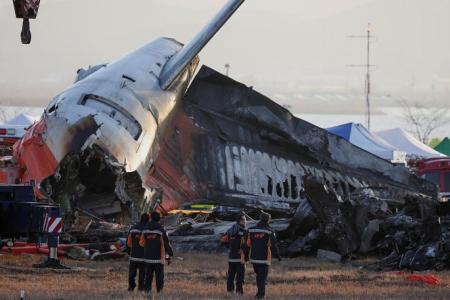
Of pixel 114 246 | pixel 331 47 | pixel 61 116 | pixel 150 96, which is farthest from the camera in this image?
pixel 331 47

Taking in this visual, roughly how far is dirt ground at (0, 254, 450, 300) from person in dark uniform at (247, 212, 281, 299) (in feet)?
1.01

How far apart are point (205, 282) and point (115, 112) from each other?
37.0ft

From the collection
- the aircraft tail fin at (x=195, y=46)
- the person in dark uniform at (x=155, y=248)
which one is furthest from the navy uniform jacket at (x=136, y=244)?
the aircraft tail fin at (x=195, y=46)

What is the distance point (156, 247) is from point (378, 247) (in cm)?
1072

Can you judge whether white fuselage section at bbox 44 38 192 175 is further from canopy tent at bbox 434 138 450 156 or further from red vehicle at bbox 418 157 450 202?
canopy tent at bbox 434 138 450 156

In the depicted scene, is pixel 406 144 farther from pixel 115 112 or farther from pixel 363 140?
pixel 115 112

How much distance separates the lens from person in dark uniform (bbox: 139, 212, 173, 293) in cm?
1802

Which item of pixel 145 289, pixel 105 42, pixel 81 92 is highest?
pixel 105 42

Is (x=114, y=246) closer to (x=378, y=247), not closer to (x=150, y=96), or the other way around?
(x=378, y=247)

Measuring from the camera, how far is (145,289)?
18.5 meters

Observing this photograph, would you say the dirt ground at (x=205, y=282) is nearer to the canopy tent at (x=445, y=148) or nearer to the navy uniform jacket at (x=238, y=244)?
the navy uniform jacket at (x=238, y=244)

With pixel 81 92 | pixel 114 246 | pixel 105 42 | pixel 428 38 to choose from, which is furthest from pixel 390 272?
pixel 428 38

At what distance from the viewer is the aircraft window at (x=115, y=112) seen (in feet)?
102

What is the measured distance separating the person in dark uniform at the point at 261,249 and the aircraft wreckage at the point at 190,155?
28.7ft
